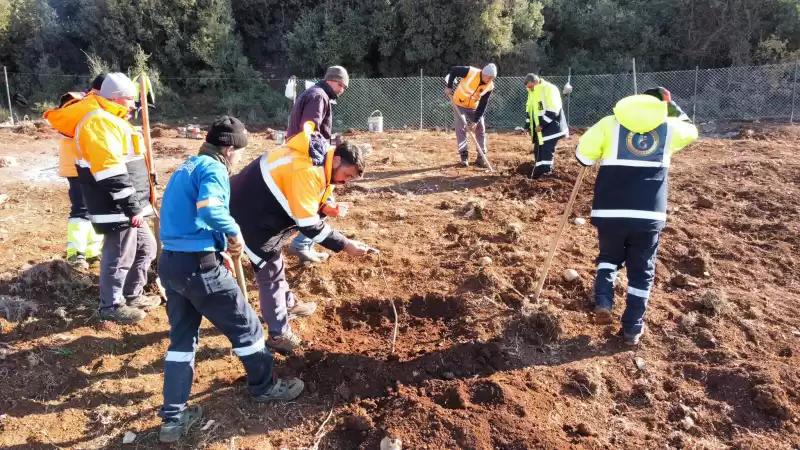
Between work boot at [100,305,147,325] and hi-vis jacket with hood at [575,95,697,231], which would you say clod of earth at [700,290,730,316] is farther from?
work boot at [100,305,147,325]

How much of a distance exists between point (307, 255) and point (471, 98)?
15.6 feet

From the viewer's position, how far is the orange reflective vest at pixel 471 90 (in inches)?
357

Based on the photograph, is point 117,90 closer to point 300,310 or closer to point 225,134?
point 225,134

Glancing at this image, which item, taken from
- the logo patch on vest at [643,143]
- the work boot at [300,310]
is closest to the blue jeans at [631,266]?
the logo patch on vest at [643,143]

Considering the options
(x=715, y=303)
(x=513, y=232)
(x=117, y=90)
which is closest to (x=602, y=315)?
(x=715, y=303)

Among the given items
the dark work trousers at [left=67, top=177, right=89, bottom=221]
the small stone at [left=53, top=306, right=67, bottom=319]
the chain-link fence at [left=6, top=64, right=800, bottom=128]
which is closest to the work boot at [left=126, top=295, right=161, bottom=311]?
the small stone at [left=53, top=306, right=67, bottom=319]

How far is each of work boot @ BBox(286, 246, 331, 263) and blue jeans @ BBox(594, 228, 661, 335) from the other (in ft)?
9.08

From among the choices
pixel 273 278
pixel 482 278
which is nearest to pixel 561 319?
pixel 482 278

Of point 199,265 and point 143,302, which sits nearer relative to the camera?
point 199,265

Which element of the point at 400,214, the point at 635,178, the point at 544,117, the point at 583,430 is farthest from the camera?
the point at 544,117

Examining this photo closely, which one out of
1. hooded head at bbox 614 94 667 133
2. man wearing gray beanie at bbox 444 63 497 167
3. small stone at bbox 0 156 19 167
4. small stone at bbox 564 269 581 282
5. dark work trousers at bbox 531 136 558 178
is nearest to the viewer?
hooded head at bbox 614 94 667 133

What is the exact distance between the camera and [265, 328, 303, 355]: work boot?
421 centimetres

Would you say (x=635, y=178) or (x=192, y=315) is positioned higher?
(x=635, y=178)

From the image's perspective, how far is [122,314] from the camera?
179 inches
